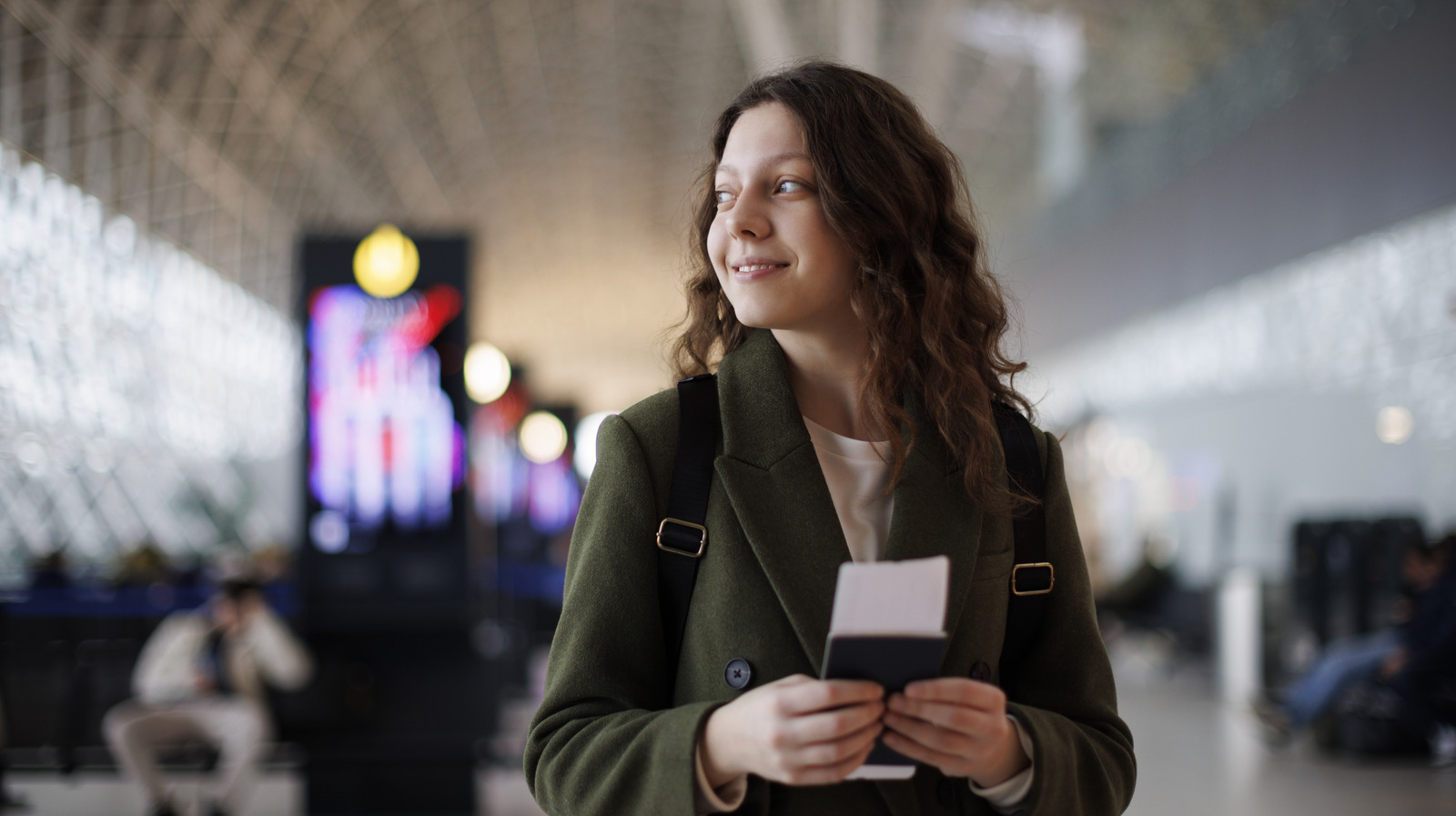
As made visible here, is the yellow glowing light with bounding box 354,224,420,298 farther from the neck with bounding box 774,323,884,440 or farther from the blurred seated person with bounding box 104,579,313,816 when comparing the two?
the neck with bounding box 774,323,884,440

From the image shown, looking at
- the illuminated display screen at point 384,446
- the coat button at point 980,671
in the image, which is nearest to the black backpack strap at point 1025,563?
the coat button at point 980,671

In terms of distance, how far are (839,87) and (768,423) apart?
0.46 metres

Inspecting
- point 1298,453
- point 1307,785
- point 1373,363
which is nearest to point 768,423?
point 1307,785

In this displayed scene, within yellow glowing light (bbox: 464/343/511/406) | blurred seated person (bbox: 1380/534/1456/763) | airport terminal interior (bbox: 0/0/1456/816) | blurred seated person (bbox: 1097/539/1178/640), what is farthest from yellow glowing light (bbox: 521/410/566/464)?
blurred seated person (bbox: 1380/534/1456/763)

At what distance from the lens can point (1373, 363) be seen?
32.3 ft

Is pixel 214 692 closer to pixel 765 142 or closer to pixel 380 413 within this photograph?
pixel 380 413

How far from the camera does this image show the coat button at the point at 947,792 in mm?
1396

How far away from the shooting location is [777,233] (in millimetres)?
1483

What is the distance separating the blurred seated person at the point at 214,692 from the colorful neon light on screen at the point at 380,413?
2.92 ft

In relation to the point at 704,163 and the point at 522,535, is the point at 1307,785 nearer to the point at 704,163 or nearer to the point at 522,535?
the point at 704,163

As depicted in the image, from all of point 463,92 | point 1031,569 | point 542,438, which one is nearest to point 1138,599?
point 542,438

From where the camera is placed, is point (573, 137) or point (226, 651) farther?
point (573, 137)

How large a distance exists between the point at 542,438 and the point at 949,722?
768 inches

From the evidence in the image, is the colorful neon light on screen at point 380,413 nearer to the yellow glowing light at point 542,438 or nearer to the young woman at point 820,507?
the young woman at point 820,507
